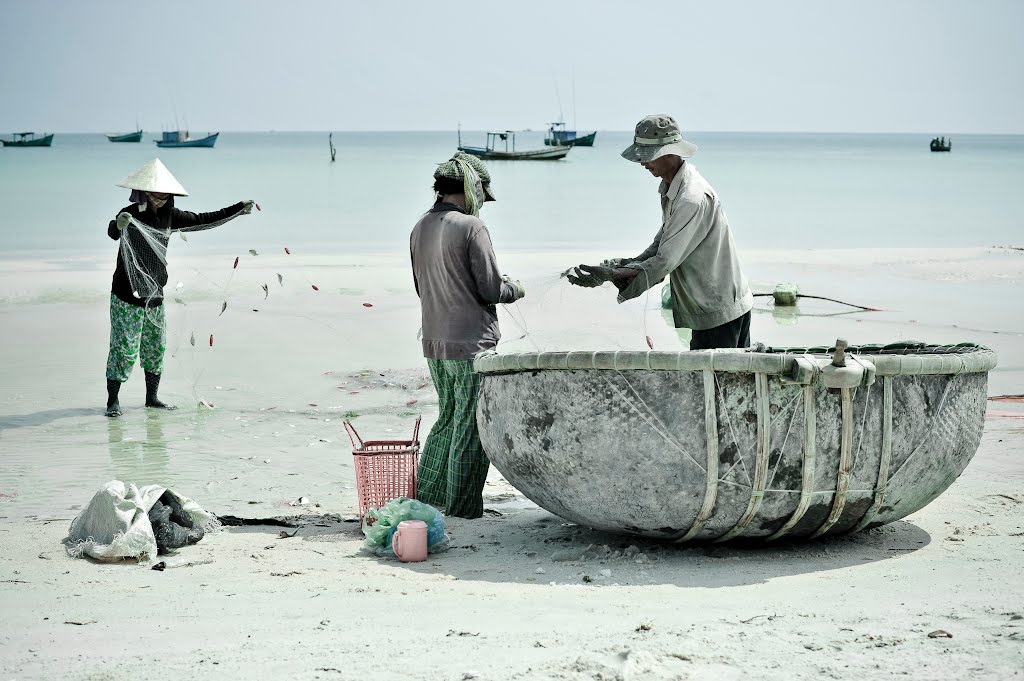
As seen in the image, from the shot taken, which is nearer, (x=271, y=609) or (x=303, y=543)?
(x=271, y=609)

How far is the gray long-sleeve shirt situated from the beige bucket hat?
2.59ft

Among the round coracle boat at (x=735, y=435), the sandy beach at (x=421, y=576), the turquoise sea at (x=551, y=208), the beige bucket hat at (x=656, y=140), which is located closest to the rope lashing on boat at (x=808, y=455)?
the round coracle boat at (x=735, y=435)

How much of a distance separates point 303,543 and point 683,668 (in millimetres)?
2062

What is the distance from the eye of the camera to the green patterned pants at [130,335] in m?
7.46

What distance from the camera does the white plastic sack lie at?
4293 millimetres

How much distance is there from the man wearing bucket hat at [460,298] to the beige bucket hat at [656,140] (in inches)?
30.7

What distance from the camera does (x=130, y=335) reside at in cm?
752

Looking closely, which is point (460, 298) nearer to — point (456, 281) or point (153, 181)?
point (456, 281)

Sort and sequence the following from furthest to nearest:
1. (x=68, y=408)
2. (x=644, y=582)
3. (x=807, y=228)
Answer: (x=807, y=228) < (x=68, y=408) < (x=644, y=582)

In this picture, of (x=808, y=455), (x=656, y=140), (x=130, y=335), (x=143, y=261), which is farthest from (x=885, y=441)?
(x=130, y=335)

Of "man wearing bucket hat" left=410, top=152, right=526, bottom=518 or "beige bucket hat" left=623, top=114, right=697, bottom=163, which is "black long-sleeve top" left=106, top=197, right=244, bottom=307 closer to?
"man wearing bucket hat" left=410, top=152, right=526, bottom=518

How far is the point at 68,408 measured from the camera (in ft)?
25.7

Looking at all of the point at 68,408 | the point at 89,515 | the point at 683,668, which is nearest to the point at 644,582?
the point at 683,668

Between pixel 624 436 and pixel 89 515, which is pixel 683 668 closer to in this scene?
pixel 624 436
